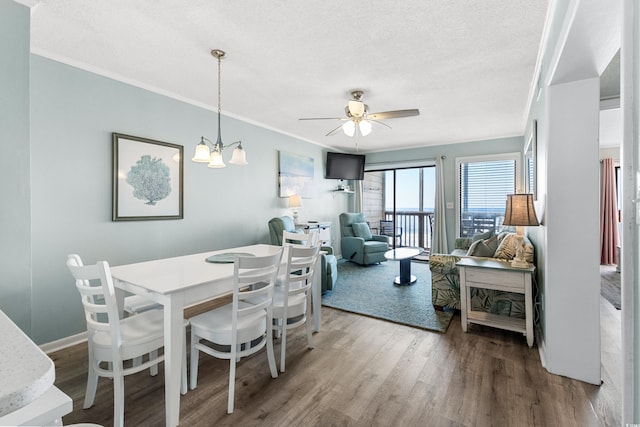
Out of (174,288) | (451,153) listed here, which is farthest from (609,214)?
(174,288)

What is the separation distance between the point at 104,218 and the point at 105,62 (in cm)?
140

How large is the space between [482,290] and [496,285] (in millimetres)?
331

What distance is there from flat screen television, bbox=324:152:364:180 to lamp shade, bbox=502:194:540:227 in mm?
3930

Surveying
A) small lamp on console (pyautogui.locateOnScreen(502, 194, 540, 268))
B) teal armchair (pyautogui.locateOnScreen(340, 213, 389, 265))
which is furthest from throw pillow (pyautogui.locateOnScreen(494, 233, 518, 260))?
teal armchair (pyautogui.locateOnScreen(340, 213, 389, 265))

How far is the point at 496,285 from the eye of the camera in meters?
2.67

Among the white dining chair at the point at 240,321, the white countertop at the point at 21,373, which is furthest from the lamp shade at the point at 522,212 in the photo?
the white countertop at the point at 21,373

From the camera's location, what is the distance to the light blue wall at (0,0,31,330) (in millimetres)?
1775

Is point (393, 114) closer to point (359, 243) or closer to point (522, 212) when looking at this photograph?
point (522, 212)

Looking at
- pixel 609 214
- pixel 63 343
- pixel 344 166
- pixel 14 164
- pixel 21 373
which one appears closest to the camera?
pixel 21 373

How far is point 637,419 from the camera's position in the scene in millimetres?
893

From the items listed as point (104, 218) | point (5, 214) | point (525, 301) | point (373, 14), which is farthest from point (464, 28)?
point (104, 218)

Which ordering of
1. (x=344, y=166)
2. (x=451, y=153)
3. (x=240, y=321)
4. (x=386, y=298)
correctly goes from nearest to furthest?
(x=240, y=321)
(x=386, y=298)
(x=451, y=153)
(x=344, y=166)

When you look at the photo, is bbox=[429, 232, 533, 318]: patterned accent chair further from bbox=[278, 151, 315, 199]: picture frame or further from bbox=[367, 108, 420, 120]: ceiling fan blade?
bbox=[278, 151, 315, 199]: picture frame

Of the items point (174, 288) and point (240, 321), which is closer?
point (174, 288)
